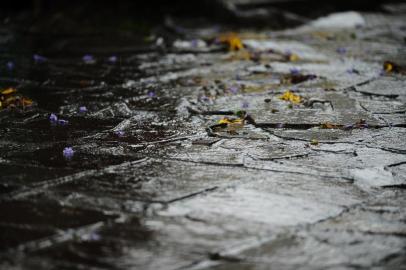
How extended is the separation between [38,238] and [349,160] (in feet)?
5.87

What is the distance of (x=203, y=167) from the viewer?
9.95ft

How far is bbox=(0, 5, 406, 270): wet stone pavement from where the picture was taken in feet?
7.25

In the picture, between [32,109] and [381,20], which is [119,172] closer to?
[32,109]

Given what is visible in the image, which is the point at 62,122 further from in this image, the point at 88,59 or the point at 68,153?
the point at 88,59

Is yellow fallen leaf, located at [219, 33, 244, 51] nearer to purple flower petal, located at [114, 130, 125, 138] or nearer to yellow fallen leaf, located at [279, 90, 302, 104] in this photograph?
yellow fallen leaf, located at [279, 90, 302, 104]

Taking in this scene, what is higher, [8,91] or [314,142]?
[8,91]

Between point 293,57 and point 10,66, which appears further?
point 293,57

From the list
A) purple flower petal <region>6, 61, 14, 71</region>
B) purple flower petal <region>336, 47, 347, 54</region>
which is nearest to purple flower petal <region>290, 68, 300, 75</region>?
purple flower petal <region>336, 47, 347, 54</region>

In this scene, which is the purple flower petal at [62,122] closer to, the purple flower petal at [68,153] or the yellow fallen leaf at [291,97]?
the purple flower petal at [68,153]

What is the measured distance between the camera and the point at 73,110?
4137 mm

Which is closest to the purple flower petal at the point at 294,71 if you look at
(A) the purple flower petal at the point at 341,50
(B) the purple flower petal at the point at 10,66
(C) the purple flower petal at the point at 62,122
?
(A) the purple flower petal at the point at 341,50

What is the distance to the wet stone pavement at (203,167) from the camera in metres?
2.21

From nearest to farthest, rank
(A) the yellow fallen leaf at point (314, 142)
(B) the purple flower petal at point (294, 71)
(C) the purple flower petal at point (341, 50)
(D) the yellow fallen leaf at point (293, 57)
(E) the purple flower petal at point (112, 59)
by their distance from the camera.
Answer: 1. (A) the yellow fallen leaf at point (314, 142)
2. (B) the purple flower petal at point (294, 71)
3. (E) the purple flower petal at point (112, 59)
4. (D) the yellow fallen leaf at point (293, 57)
5. (C) the purple flower petal at point (341, 50)

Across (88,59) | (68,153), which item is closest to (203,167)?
(68,153)
